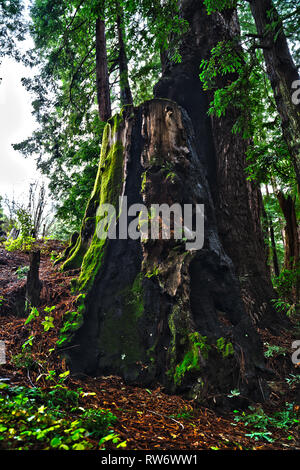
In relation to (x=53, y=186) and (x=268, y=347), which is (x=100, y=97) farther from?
(x=268, y=347)

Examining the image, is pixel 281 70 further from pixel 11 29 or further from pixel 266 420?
pixel 11 29

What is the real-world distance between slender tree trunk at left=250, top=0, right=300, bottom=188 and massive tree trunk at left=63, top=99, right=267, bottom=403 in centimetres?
147

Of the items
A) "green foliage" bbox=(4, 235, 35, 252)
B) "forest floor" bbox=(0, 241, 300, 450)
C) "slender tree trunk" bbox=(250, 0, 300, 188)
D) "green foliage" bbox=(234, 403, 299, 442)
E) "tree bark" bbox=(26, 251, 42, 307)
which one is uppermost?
"slender tree trunk" bbox=(250, 0, 300, 188)

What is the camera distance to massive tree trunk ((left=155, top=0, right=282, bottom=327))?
4.71m

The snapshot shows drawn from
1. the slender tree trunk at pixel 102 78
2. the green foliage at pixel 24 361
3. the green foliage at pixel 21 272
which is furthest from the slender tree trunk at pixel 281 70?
the green foliage at pixel 21 272

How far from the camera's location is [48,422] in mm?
1717

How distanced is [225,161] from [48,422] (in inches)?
197

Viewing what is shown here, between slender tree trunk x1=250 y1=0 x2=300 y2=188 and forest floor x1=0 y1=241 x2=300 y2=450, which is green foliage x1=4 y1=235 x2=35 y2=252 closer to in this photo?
forest floor x1=0 y1=241 x2=300 y2=450

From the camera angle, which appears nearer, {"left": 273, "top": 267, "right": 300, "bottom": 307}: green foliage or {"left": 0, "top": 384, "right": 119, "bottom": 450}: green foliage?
{"left": 0, "top": 384, "right": 119, "bottom": 450}: green foliage

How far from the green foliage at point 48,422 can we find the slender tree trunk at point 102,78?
7076 mm

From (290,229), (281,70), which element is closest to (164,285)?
(281,70)

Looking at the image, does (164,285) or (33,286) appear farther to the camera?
(33,286)

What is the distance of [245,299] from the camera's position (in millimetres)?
4457

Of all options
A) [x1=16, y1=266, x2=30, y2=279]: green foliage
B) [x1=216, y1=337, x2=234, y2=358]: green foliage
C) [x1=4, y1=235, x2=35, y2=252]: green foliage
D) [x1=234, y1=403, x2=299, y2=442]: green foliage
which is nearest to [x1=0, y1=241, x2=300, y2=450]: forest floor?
[x1=234, y1=403, x2=299, y2=442]: green foliage
